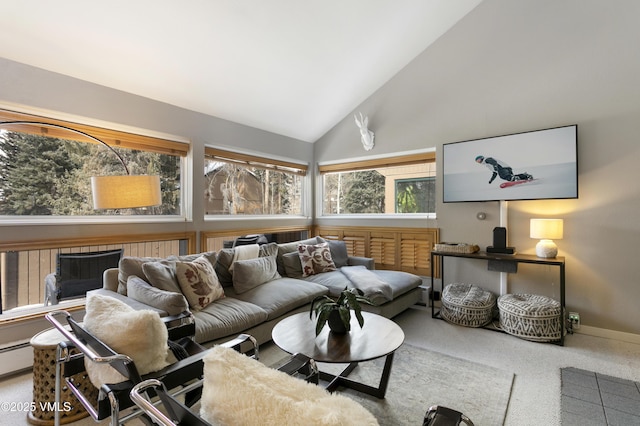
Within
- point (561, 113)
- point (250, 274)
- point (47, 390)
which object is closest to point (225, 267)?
point (250, 274)

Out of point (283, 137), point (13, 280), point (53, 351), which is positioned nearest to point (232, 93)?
point (283, 137)

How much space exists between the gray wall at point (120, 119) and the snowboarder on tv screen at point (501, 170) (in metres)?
2.83

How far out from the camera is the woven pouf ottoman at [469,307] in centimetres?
328

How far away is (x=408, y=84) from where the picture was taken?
4203mm

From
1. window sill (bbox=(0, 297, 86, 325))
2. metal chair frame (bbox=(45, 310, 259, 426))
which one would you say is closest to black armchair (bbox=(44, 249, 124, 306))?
window sill (bbox=(0, 297, 86, 325))

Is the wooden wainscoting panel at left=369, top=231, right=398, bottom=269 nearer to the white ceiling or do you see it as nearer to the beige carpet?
the beige carpet

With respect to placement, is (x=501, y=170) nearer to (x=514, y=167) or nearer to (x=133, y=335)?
(x=514, y=167)

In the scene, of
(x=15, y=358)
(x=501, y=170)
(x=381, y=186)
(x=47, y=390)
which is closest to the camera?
(x=47, y=390)

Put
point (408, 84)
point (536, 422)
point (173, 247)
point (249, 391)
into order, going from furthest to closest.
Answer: point (408, 84) → point (173, 247) → point (536, 422) → point (249, 391)

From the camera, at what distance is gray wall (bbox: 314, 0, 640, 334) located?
2.94m

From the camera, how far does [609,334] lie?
2.99 metres

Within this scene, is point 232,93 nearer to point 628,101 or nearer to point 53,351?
point 53,351

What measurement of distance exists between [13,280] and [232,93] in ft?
8.75

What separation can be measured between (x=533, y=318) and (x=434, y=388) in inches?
58.0
